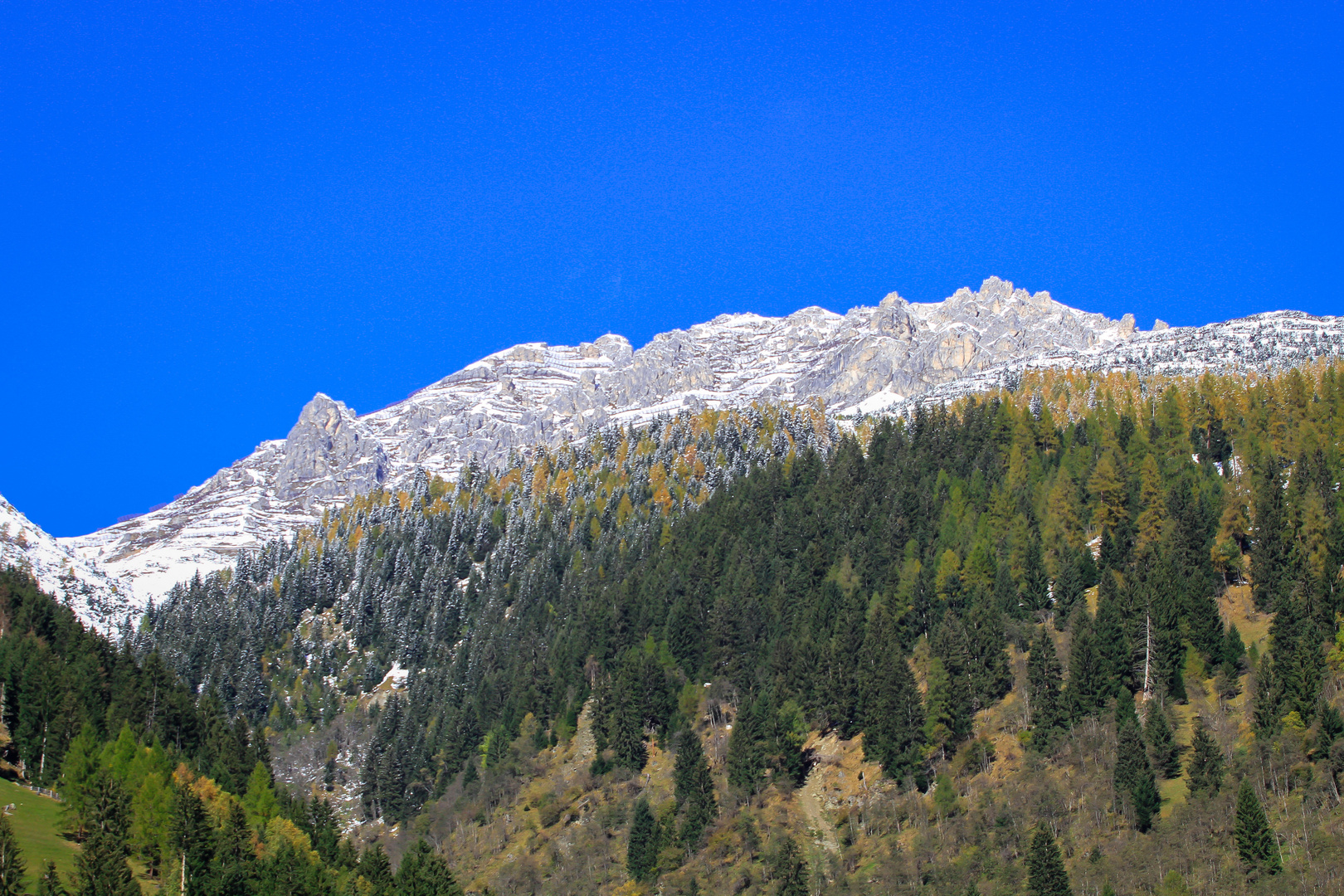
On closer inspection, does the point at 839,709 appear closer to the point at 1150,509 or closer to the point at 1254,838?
the point at 1150,509

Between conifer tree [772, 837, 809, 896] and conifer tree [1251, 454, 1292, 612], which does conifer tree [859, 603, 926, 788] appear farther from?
conifer tree [1251, 454, 1292, 612]

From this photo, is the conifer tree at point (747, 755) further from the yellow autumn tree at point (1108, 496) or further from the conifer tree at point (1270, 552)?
the conifer tree at point (1270, 552)

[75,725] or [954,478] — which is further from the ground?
[954,478]

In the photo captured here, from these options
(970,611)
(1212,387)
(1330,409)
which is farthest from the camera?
(1212,387)

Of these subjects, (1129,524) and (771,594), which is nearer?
(1129,524)

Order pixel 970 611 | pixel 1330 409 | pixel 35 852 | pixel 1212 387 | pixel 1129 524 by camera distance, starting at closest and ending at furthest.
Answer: pixel 35 852, pixel 970 611, pixel 1129 524, pixel 1330 409, pixel 1212 387

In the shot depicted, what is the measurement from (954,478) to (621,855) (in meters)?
72.9

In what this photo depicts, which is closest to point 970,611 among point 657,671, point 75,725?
point 657,671

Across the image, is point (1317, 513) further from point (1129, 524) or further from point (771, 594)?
point (771, 594)

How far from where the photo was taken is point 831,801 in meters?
114

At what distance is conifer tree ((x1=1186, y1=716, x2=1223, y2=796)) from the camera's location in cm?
8569

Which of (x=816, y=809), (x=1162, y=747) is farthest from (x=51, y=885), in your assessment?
(x=1162, y=747)

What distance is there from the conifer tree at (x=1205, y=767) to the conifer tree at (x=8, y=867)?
7757 cm

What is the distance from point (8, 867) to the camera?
58875 millimetres
